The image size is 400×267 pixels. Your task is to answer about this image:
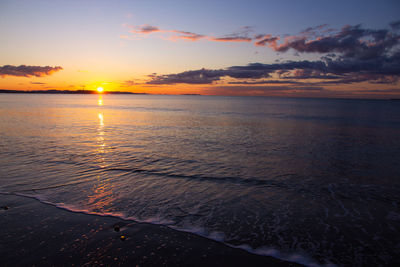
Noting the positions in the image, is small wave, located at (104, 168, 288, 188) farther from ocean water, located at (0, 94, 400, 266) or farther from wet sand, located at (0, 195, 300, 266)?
wet sand, located at (0, 195, 300, 266)

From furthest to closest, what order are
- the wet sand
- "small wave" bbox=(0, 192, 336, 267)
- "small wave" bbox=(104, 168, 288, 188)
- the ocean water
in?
"small wave" bbox=(104, 168, 288, 188) → the ocean water → "small wave" bbox=(0, 192, 336, 267) → the wet sand

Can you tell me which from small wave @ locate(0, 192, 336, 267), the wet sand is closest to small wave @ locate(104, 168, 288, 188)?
small wave @ locate(0, 192, 336, 267)

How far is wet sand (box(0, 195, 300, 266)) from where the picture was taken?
5.30 meters

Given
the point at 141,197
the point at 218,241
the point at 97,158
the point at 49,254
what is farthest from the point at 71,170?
the point at 218,241

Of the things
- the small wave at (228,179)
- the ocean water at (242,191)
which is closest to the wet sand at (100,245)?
the ocean water at (242,191)

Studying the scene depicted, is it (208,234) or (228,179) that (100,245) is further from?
(228,179)

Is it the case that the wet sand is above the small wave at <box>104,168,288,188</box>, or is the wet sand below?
above

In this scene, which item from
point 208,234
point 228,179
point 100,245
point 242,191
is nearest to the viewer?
point 100,245

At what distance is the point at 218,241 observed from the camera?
6270 mm

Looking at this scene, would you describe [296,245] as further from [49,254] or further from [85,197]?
[85,197]

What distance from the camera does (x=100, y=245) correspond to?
19.2 ft

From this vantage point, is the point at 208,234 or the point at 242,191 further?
the point at 242,191

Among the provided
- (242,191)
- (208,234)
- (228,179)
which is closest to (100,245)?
(208,234)

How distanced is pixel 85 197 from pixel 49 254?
A: 11.3 ft
